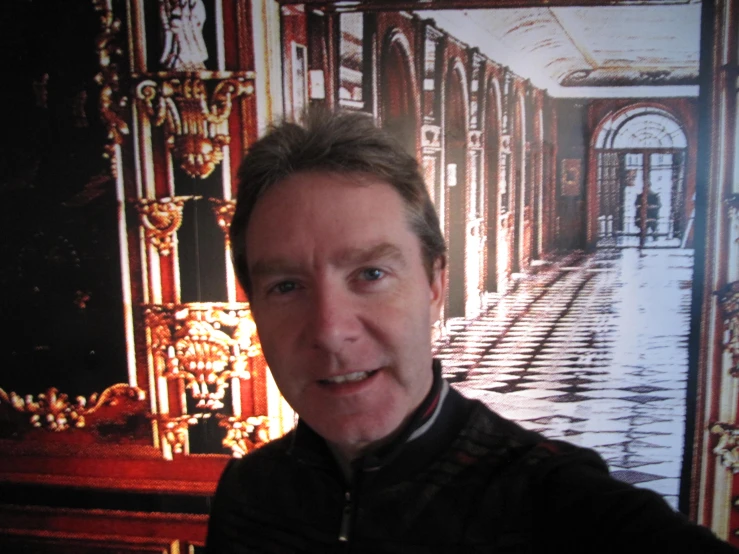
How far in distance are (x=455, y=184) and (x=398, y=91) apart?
1.13ft

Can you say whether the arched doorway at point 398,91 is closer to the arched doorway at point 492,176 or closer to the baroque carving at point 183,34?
the arched doorway at point 492,176

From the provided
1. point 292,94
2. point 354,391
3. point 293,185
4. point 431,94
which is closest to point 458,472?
point 354,391

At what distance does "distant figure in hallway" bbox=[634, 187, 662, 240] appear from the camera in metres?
1.53

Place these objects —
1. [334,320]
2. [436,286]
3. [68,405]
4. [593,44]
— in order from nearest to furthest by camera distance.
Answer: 1. [334,320]
2. [436,286]
3. [593,44]
4. [68,405]

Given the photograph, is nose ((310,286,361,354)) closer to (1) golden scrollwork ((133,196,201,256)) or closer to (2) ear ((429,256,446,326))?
(2) ear ((429,256,446,326))

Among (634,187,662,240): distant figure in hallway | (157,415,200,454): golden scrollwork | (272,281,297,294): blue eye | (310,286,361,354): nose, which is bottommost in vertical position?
(157,415,200,454): golden scrollwork

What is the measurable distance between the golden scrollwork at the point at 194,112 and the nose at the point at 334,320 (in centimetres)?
99

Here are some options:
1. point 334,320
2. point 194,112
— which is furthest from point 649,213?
point 194,112

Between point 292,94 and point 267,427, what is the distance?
113 cm

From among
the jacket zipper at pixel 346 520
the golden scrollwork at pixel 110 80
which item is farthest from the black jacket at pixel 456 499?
the golden scrollwork at pixel 110 80

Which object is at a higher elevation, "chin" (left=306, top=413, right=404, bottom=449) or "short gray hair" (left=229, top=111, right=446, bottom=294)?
"short gray hair" (left=229, top=111, right=446, bottom=294)

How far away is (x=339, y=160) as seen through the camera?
98 centimetres

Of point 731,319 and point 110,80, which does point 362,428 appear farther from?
point 110,80

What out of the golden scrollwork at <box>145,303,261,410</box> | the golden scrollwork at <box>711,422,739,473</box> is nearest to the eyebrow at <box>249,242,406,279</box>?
the golden scrollwork at <box>145,303,261,410</box>
